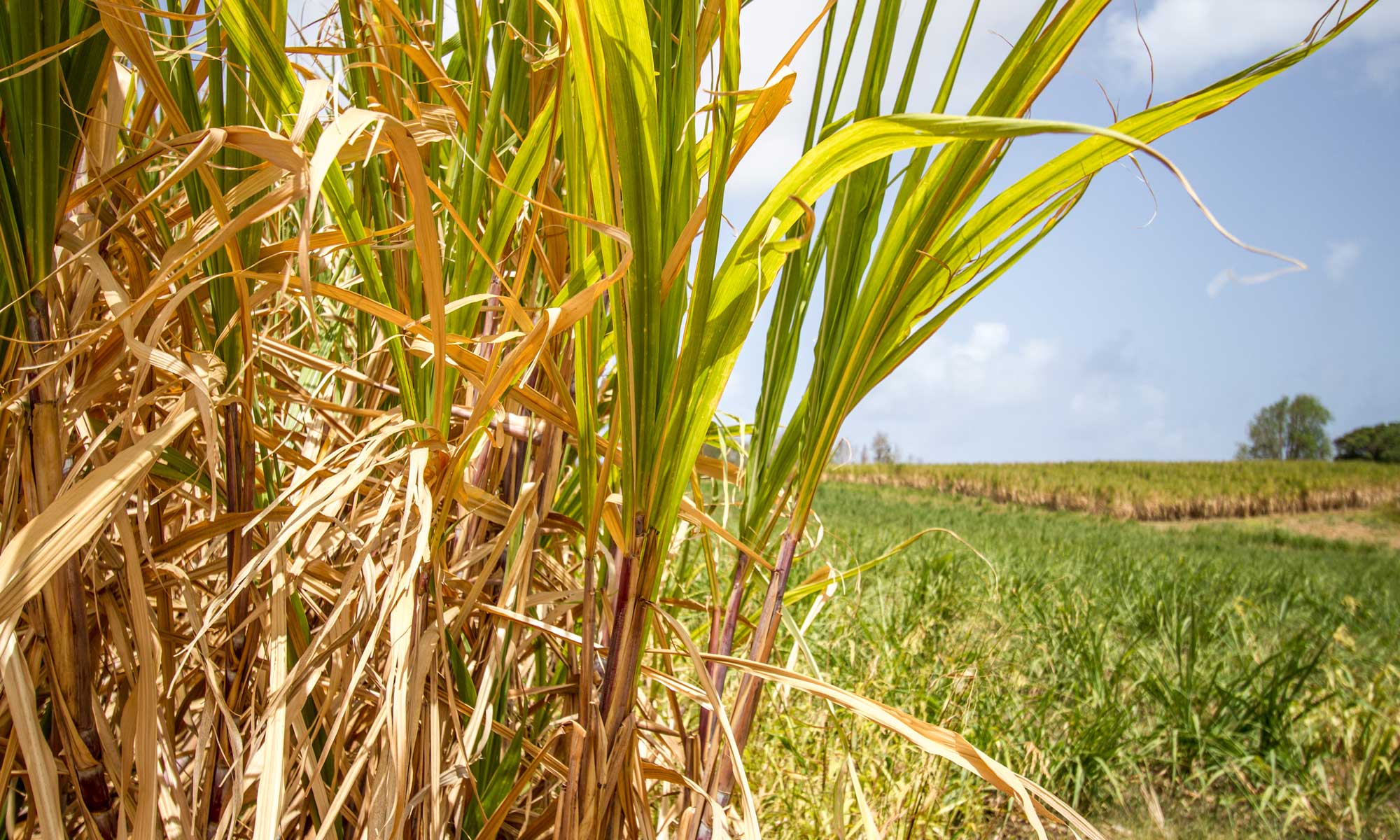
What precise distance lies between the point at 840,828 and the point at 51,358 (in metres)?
0.69

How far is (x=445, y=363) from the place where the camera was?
0.51 meters

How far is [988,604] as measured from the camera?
3.43 meters

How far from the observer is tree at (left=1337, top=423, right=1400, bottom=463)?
39.7m

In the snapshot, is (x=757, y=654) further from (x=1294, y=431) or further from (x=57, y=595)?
(x=1294, y=431)

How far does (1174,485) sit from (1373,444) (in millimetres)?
29973

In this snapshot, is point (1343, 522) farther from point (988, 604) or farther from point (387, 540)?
point (387, 540)

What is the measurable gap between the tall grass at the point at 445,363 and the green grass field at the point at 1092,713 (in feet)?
0.75

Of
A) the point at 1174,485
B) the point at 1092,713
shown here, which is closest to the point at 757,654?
the point at 1092,713

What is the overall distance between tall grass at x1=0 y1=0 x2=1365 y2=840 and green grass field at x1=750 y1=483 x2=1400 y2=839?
23 centimetres

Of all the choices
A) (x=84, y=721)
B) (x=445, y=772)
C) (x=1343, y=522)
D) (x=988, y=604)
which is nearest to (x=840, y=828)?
(x=445, y=772)

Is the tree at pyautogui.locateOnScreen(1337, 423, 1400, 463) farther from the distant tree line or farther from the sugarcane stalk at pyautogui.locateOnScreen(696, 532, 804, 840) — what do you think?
the sugarcane stalk at pyautogui.locateOnScreen(696, 532, 804, 840)

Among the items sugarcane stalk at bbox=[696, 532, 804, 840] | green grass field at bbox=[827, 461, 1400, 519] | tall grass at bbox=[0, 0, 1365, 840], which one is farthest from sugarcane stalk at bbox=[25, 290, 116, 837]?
green grass field at bbox=[827, 461, 1400, 519]

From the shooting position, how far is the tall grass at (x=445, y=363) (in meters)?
0.45

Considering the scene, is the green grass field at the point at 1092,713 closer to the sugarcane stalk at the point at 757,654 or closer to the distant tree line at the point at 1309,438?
the sugarcane stalk at the point at 757,654
